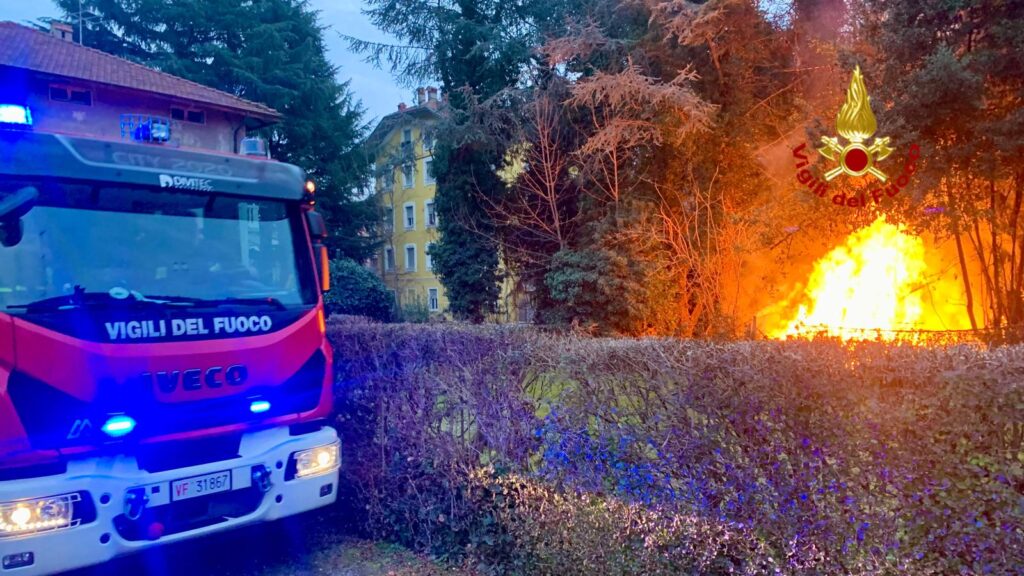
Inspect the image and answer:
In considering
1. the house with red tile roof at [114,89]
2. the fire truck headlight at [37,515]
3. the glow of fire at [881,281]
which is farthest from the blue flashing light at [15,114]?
the glow of fire at [881,281]

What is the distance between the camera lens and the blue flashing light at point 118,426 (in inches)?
162

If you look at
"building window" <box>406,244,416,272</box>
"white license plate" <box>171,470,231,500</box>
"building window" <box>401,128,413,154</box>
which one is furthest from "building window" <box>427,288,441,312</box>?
"white license plate" <box>171,470,231,500</box>

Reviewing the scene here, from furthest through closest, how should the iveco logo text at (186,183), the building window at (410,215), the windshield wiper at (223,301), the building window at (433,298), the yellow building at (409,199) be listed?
the building window at (410,215) → the building window at (433,298) → the yellow building at (409,199) → the iveco logo text at (186,183) → the windshield wiper at (223,301)

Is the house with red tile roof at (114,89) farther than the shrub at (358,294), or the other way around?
the shrub at (358,294)

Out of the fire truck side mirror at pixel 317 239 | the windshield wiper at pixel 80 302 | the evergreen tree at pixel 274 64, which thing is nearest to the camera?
the windshield wiper at pixel 80 302

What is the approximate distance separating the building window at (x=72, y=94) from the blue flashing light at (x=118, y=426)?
33.0ft

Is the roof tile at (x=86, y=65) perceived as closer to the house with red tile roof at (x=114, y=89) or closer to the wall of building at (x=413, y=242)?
the house with red tile roof at (x=114, y=89)

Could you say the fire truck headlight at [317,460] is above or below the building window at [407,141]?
below

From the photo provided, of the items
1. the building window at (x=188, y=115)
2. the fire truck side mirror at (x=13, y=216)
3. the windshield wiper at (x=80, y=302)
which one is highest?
the building window at (x=188, y=115)

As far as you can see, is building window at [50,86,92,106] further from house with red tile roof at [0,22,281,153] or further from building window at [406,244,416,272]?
building window at [406,244,416,272]

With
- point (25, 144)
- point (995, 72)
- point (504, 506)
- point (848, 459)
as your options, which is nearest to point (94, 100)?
point (25, 144)

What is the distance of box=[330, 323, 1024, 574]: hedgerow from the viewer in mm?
2854

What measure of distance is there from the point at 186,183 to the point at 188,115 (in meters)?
13.1

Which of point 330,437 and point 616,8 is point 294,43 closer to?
point 616,8
